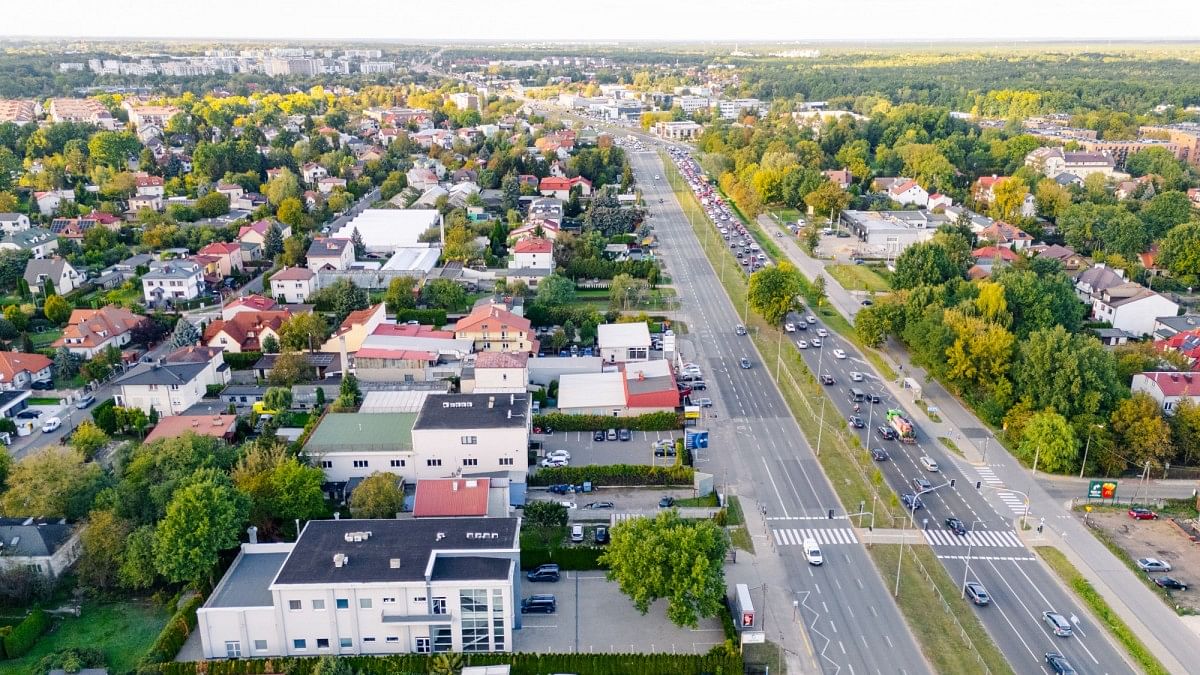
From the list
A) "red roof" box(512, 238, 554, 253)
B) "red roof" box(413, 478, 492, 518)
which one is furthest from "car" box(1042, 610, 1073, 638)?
"red roof" box(512, 238, 554, 253)

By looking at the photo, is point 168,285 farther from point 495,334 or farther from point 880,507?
point 880,507

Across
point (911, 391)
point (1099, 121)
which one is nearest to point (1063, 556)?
point (911, 391)

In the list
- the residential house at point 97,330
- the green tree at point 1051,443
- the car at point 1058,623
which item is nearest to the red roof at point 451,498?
the car at point 1058,623

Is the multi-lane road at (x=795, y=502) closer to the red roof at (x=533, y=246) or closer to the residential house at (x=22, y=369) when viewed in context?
the red roof at (x=533, y=246)

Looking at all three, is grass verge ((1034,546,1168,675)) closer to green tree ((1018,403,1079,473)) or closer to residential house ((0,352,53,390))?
green tree ((1018,403,1079,473))

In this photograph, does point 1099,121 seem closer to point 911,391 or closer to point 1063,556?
point 911,391
